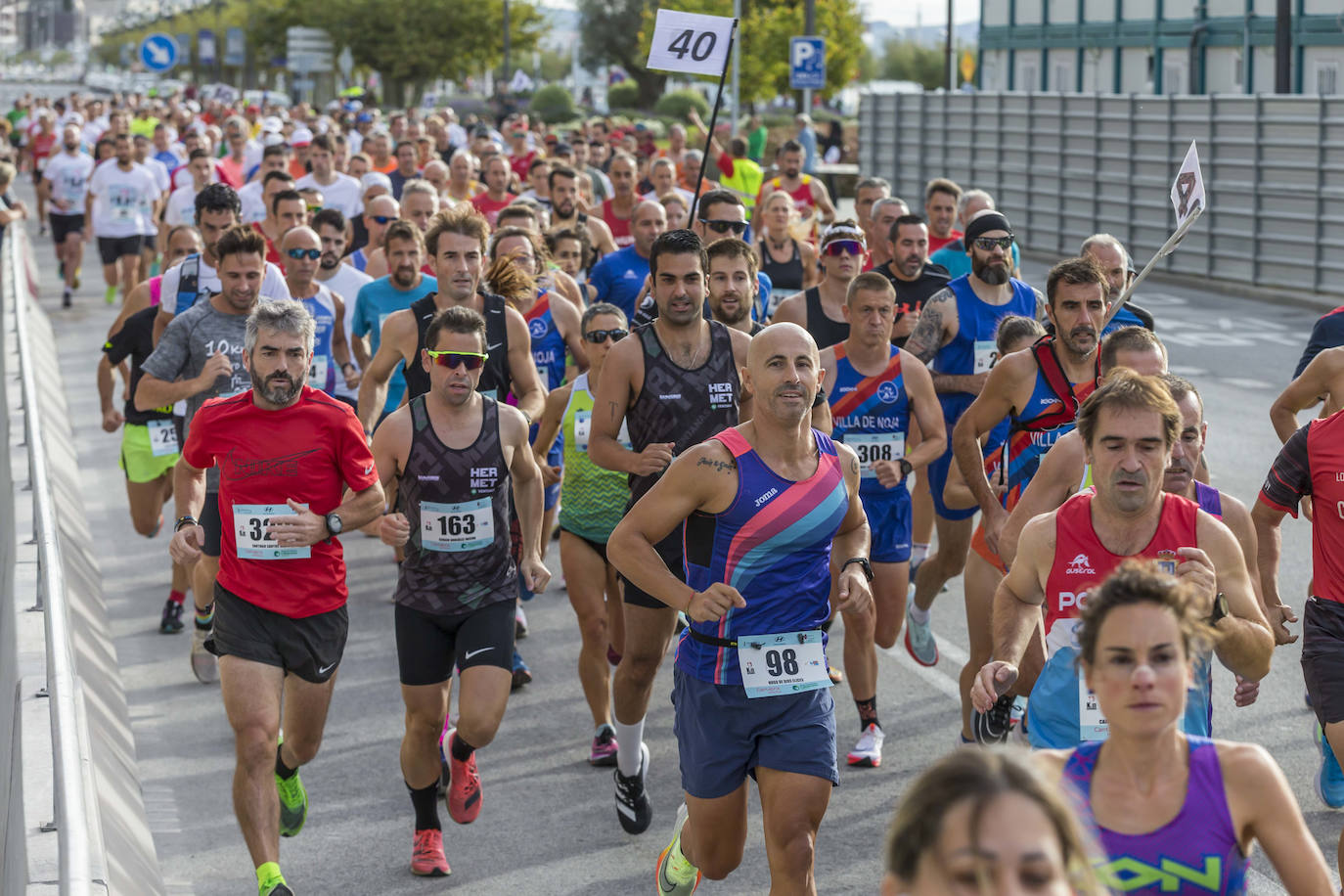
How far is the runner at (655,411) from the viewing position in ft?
22.8

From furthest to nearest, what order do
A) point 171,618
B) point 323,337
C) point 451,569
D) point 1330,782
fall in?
point 323,337
point 171,618
point 1330,782
point 451,569

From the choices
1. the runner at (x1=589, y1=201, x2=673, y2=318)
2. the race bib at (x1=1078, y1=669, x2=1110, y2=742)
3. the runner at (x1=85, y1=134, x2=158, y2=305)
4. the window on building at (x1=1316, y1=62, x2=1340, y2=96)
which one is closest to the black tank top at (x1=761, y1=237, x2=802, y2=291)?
the runner at (x1=589, y1=201, x2=673, y2=318)

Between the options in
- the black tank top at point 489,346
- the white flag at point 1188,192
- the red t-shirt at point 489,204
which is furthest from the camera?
the red t-shirt at point 489,204

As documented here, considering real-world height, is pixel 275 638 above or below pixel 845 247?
below

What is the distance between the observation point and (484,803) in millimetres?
7270

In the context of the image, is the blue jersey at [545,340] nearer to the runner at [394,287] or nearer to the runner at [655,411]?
the runner at [394,287]

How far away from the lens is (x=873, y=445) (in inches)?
321

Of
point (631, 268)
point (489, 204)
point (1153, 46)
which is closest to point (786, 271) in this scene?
point (631, 268)

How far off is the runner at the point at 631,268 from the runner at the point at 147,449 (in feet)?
8.92

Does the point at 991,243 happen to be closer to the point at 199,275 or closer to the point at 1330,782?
the point at 1330,782

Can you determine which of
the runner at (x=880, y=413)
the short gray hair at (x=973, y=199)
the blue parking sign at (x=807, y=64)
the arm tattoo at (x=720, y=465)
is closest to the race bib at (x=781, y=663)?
the arm tattoo at (x=720, y=465)

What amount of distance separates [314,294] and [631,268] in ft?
6.70

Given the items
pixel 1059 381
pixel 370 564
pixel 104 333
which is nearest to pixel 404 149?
pixel 104 333

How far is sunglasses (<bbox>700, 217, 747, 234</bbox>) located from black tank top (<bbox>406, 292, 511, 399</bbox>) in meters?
1.65
